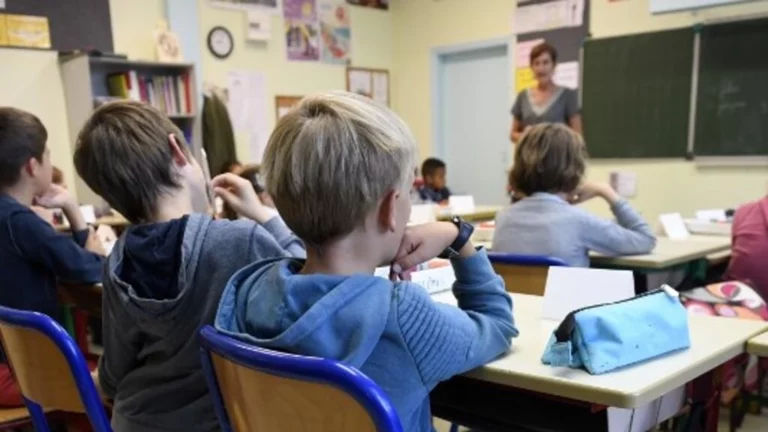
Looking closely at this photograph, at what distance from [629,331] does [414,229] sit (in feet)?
1.20

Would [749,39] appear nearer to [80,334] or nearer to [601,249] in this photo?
[601,249]

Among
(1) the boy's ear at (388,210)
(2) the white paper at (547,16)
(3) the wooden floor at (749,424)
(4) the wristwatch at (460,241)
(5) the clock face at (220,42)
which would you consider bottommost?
(3) the wooden floor at (749,424)

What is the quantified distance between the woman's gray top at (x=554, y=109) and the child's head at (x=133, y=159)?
3.86 metres

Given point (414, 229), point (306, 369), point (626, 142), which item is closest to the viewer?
point (306, 369)

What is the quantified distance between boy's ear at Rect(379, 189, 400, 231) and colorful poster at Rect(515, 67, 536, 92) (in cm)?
486

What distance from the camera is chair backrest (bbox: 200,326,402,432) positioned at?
2.63ft

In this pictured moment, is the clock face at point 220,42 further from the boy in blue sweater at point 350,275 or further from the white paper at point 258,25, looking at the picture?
the boy in blue sweater at point 350,275

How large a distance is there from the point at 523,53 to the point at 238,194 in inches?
181

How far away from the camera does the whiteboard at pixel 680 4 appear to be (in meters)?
4.27

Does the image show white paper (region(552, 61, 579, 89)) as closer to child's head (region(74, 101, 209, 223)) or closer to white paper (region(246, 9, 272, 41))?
white paper (region(246, 9, 272, 41))

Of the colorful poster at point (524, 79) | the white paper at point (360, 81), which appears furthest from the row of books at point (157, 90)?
the colorful poster at point (524, 79)

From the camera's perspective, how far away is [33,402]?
4.81 feet

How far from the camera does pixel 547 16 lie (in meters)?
5.47

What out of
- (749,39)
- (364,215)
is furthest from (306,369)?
(749,39)
